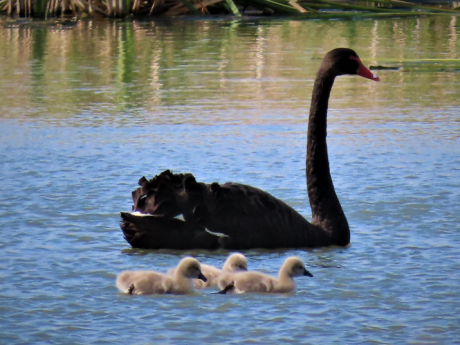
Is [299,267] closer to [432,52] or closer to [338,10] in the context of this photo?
[432,52]


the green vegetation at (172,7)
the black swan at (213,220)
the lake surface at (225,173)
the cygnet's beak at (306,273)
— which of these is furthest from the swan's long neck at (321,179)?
the green vegetation at (172,7)

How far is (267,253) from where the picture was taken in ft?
17.8

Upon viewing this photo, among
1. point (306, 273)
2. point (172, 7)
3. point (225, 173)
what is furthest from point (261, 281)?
point (172, 7)

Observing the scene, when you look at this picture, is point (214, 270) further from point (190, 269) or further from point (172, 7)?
point (172, 7)

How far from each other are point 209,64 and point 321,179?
807 cm

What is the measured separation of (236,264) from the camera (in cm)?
480

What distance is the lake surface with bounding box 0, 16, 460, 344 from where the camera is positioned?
4.30 metres

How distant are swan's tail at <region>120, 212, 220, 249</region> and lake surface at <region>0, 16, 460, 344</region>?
7cm

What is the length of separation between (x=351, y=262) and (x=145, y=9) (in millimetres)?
16524

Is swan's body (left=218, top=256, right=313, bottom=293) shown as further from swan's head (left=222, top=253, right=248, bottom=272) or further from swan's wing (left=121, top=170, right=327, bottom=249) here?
swan's wing (left=121, top=170, right=327, bottom=249)

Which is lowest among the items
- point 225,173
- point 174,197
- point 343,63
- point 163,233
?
point 225,173

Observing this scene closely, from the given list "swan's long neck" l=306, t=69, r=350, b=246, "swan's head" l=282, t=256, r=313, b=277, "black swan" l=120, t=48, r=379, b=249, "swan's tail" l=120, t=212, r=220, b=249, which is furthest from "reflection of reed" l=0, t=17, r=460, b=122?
"swan's head" l=282, t=256, r=313, b=277

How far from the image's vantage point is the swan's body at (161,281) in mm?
4602

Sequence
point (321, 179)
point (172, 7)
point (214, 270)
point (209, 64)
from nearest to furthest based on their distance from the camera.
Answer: point (214, 270) < point (321, 179) < point (209, 64) < point (172, 7)
